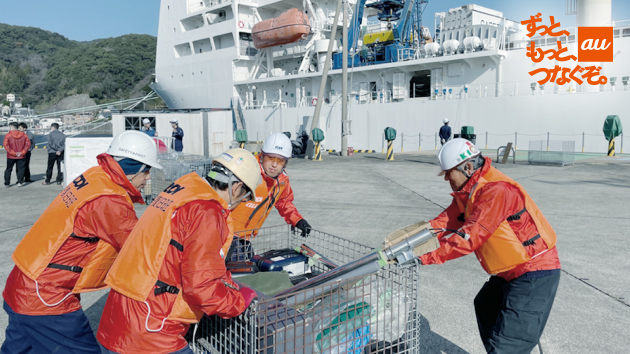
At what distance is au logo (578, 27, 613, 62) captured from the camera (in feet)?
63.2

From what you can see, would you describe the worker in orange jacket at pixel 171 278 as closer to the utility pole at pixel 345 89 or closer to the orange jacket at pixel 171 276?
the orange jacket at pixel 171 276

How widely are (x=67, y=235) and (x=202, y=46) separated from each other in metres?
33.2

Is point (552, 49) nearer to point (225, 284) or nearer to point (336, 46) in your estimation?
point (336, 46)

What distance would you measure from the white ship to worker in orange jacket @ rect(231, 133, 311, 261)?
17.7 m

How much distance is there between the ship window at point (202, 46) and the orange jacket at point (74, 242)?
32.3 metres

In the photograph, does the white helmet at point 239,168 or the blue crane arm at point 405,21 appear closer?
the white helmet at point 239,168

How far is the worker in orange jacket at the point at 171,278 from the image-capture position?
188 centimetres

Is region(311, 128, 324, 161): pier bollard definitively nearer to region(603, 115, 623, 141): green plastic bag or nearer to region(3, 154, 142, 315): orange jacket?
region(603, 115, 623, 141): green plastic bag

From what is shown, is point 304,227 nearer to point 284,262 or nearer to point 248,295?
point 284,262

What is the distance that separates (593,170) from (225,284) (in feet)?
49.9

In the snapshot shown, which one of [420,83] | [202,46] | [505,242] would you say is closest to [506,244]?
[505,242]

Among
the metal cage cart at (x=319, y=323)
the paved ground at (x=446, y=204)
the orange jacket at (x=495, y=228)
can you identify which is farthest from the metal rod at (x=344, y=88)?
the metal cage cart at (x=319, y=323)

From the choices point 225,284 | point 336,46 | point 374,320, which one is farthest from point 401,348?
point 336,46

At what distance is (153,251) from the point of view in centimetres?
190
